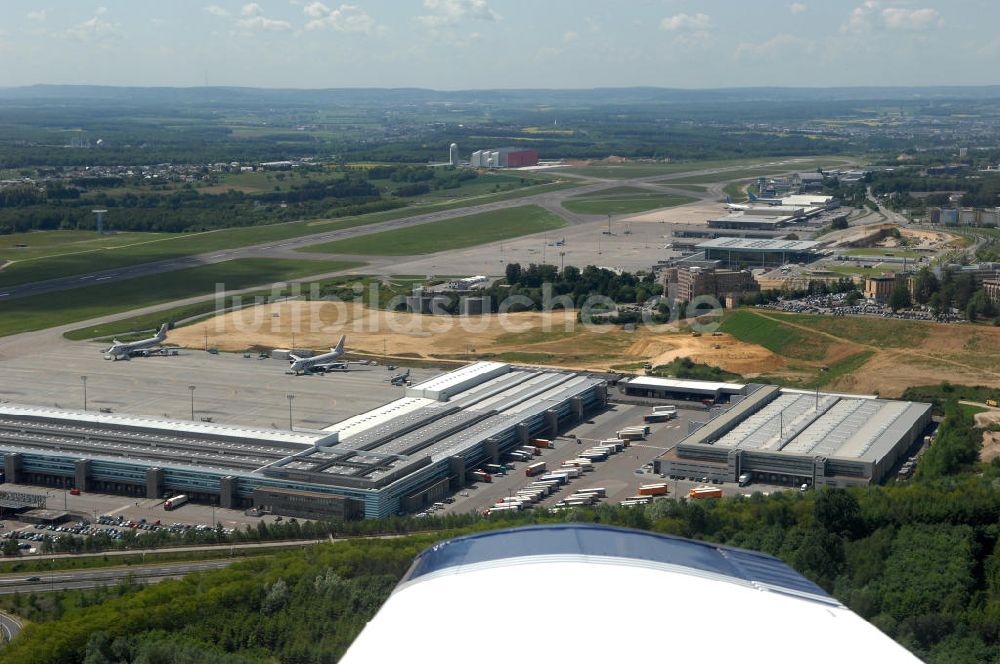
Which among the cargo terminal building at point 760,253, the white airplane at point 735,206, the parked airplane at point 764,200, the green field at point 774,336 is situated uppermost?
the parked airplane at point 764,200

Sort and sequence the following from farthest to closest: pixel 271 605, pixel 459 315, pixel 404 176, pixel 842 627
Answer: pixel 404 176 < pixel 459 315 < pixel 271 605 < pixel 842 627

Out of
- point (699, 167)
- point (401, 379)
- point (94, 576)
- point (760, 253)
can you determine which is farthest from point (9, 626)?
point (699, 167)

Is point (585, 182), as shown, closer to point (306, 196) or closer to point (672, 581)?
point (306, 196)

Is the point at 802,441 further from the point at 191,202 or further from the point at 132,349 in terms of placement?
the point at 191,202

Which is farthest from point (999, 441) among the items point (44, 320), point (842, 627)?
point (44, 320)

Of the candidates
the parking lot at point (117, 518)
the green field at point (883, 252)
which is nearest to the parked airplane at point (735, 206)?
the green field at point (883, 252)

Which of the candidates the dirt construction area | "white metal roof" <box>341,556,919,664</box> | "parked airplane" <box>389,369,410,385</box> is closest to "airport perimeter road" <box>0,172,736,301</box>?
the dirt construction area

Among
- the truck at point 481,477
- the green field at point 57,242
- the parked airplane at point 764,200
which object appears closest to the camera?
the truck at point 481,477

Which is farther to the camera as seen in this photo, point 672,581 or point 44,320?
point 44,320

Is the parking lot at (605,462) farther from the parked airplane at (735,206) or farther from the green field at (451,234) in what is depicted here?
the parked airplane at (735,206)
